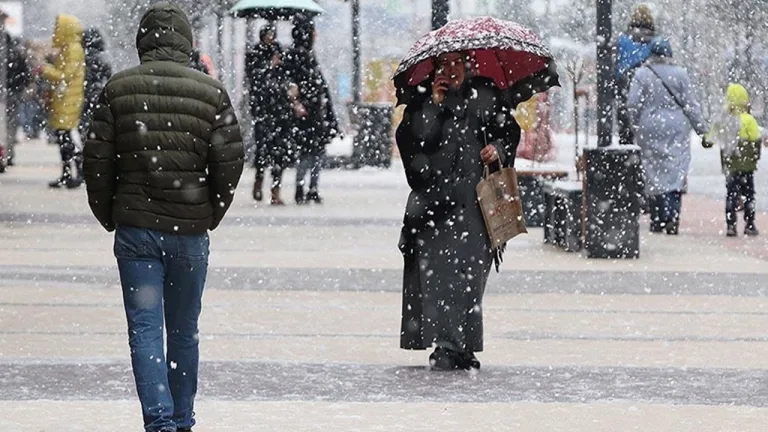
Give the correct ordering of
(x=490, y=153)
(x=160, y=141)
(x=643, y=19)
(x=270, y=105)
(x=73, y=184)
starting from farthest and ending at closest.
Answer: (x=73, y=184), (x=270, y=105), (x=643, y=19), (x=490, y=153), (x=160, y=141)

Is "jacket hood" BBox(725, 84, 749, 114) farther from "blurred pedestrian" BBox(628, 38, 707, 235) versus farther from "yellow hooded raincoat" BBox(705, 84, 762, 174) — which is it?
"blurred pedestrian" BBox(628, 38, 707, 235)

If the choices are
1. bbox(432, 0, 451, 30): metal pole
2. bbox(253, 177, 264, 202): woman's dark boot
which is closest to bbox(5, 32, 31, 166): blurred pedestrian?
bbox(253, 177, 264, 202): woman's dark boot

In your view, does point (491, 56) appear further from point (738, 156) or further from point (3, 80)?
point (3, 80)

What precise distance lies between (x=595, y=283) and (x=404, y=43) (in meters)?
46.8

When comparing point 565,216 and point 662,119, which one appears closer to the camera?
point 565,216

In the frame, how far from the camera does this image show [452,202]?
8609 mm

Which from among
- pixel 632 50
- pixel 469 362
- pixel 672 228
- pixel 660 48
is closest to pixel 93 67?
pixel 632 50

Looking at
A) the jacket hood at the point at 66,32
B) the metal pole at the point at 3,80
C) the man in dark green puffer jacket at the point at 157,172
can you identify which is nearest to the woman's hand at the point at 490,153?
Answer: the man in dark green puffer jacket at the point at 157,172

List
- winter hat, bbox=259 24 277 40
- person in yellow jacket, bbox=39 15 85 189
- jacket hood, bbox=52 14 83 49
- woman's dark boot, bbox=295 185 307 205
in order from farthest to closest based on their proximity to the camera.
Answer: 1. jacket hood, bbox=52 14 83 49
2. person in yellow jacket, bbox=39 15 85 189
3. woman's dark boot, bbox=295 185 307 205
4. winter hat, bbox=259 24 277 40

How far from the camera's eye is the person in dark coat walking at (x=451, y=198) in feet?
28.2

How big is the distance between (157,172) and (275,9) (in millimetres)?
16173

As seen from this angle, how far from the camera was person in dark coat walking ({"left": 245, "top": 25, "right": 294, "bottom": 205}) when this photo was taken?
1927cm

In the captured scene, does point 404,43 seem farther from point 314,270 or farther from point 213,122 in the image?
point 213,122

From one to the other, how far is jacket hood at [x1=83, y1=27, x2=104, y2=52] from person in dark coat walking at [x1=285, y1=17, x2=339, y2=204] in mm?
3208
